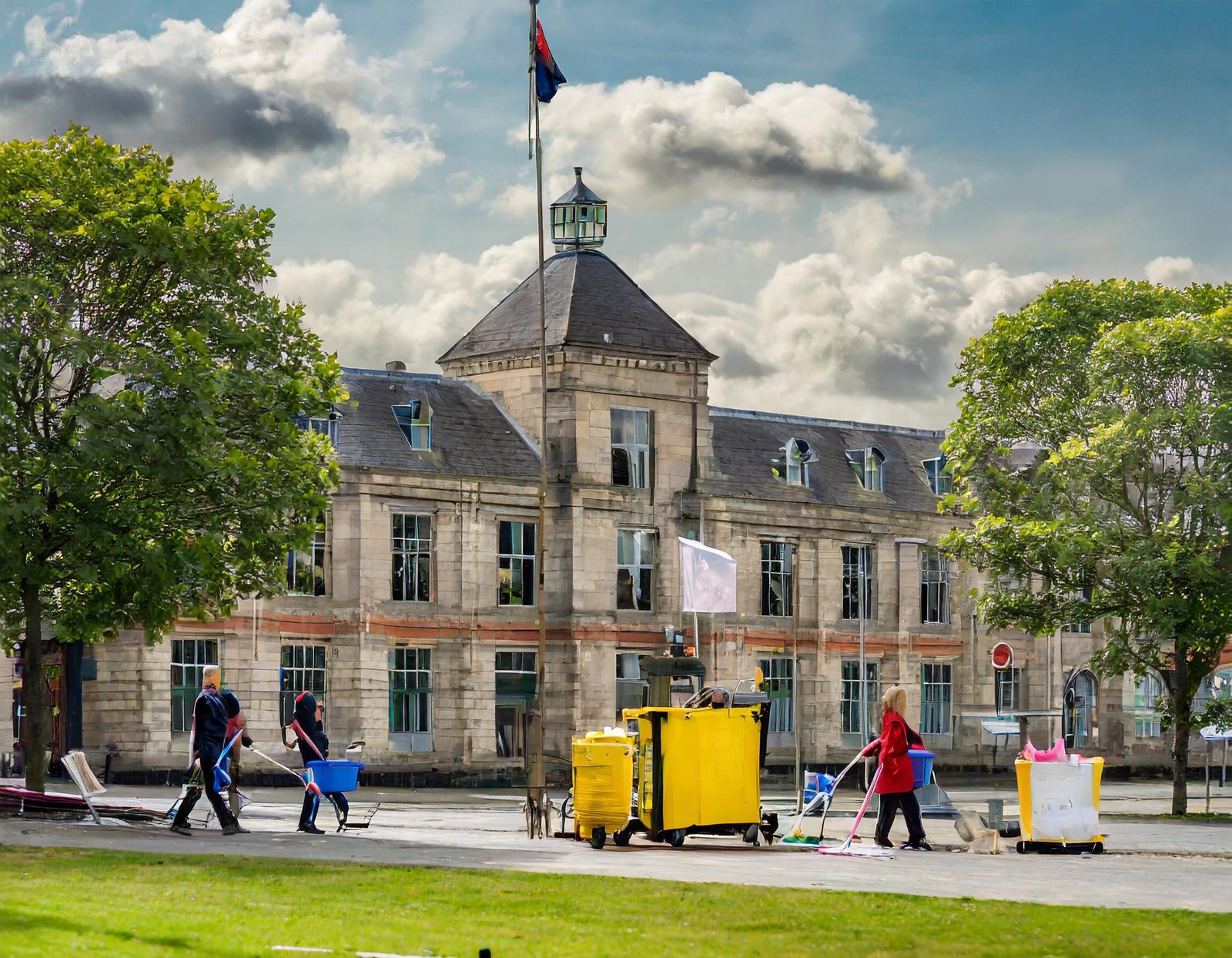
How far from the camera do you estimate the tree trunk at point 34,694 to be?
27297 mm

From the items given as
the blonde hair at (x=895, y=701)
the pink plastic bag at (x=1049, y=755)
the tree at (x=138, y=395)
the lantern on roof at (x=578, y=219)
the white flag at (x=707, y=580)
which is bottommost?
the pink plastic bag at (x=1049, y=755)

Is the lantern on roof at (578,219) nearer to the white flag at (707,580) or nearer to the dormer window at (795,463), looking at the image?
the dormer window at (795,463)

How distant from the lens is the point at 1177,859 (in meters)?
22.8

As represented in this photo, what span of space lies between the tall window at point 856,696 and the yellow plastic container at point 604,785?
1468 inches

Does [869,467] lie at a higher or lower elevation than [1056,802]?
higher

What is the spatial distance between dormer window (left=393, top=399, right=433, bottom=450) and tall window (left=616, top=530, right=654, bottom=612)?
6353mm

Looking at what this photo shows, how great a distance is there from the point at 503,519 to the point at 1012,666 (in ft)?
65.6

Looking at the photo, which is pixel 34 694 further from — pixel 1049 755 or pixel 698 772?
pixel 1049 755

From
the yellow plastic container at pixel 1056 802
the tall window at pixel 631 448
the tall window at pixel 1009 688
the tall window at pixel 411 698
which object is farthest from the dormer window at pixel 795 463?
the yellow plastic container at pixel 1056 802

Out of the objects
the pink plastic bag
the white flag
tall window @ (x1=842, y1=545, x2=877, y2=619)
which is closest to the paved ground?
the pink plastic bag

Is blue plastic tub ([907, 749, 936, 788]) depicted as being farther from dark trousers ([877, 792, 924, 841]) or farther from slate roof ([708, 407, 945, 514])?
slate roof ([708, 407, 945, 514])

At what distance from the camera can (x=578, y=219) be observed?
6047 cm

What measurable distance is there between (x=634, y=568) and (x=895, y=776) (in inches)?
1310

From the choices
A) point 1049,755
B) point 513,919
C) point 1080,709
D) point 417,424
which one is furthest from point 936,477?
point 513,919
